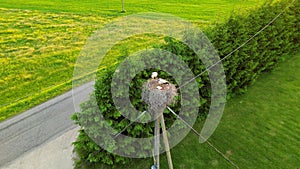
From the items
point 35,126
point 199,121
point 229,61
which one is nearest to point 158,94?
point 199,121

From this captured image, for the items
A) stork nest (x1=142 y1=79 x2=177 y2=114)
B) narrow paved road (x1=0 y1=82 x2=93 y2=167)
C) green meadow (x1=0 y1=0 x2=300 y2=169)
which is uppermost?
stork nest (x1=142 y1=79 x2=177 y2=114)

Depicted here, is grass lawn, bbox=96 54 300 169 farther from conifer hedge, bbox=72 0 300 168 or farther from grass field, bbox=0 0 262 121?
grass field, bbox=0 0 262 121

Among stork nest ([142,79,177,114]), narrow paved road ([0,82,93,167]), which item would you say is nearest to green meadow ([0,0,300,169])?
narrow paved road ([0,82,93,167])

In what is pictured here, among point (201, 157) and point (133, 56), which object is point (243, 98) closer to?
point (201, 157)

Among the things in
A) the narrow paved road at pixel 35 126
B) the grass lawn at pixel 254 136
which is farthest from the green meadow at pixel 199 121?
the narrow paved road at pixel 35 126

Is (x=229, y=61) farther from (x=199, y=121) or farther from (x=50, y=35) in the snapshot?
(x=50, y=35)

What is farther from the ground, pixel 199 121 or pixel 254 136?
pixel 199 121

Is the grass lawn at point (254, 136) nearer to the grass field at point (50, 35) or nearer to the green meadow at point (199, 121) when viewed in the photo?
the green meadow at point (199, 121)
